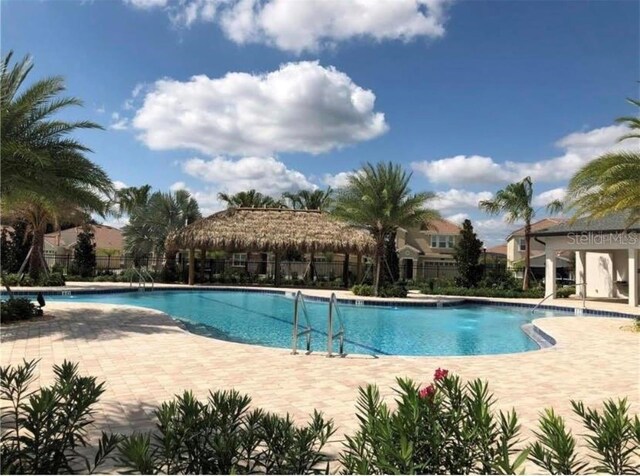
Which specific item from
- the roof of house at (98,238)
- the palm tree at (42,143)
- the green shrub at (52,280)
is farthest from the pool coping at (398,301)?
the roof of house at (98,238)

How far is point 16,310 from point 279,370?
7.97 meters

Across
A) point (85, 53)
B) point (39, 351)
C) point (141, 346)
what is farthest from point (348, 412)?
point (85, 53)

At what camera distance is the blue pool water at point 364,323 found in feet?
40.2

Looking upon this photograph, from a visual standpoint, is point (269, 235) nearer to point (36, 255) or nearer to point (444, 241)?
point (36, 255)

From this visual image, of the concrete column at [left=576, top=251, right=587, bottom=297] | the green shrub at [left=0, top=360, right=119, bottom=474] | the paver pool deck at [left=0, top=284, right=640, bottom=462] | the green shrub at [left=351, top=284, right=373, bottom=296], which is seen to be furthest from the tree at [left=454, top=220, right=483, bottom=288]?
the green shrub at [left=0, top=360, right=119, bottom=474]

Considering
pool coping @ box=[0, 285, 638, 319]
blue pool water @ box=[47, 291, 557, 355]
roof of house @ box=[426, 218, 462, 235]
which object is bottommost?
blue pool water @ box=[47, 291, 557, 355]

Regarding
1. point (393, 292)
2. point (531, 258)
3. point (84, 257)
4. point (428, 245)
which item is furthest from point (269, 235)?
point (531, 258)

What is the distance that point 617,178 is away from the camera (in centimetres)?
1227

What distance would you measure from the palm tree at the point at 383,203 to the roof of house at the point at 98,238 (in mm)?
28936

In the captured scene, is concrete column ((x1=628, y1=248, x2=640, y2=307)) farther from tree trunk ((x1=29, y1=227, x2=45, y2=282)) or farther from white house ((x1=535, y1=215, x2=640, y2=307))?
tree trunk ((x1=29, y1=227, x2=45, y2=282))

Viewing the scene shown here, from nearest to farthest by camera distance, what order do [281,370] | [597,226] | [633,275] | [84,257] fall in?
[281,370] → [633,275] → [597,226] → [84,257]

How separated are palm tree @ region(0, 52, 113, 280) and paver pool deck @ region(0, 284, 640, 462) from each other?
10.8 ft

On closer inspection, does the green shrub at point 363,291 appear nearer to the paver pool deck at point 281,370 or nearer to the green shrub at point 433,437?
the paver pool deck at point 281,370

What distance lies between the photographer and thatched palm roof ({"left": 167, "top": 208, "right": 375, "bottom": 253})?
2852 centimetres
